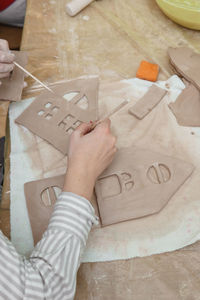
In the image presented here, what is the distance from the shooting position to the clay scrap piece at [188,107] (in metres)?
0.80

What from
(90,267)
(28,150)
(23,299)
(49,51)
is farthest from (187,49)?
(23,299)

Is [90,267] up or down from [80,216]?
down

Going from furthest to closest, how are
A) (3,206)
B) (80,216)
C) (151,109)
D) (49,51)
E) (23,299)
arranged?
1. (49,51)
2. (151,109)
3. (3,206)
4. (80,216)
5. (23,299)

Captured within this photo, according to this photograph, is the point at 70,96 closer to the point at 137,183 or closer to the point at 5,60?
the point at 5,60

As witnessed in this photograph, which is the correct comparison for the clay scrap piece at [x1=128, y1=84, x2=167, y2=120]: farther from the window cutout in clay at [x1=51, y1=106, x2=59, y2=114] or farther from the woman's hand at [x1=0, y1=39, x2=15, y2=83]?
the woman's hand at [x1=0, y1=39, x2=15, y2=83]

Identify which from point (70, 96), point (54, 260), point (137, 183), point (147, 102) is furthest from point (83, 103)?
point (54, 260)

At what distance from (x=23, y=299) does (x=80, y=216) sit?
0.63ft

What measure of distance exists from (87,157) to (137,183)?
150 mm

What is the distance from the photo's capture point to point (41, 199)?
718 mm

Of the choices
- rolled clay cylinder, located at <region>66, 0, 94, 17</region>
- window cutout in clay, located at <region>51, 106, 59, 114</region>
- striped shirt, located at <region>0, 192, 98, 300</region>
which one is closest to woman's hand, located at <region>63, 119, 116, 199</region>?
striped shirt, located at <region>0, 192, 98, 300</region>

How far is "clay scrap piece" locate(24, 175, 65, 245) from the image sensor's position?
26.9 inches

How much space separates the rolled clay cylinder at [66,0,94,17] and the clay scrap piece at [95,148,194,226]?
62cm

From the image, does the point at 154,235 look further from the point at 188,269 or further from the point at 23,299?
Answer: the point at 23,299

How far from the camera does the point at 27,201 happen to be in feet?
2.35
